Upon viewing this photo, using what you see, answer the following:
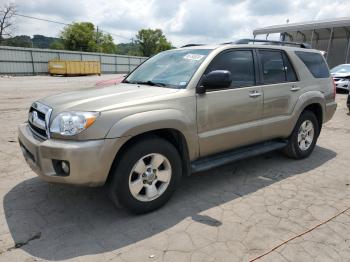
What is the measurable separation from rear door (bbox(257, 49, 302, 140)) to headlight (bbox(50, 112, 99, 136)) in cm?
245

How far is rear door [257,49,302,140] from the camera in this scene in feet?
14.7

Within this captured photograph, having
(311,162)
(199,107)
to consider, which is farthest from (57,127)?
(311,162)

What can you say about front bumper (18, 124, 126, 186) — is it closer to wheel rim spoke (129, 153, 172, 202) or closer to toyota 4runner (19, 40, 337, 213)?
toyota 4runner (19, 40, 337, 213)

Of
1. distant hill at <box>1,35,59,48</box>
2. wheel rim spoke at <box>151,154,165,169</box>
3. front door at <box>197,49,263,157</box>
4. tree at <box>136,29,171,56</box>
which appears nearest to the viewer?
wheel rim spoke at <box>151,154,165,169</box>

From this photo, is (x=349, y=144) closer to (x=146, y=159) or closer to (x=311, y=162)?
(x=311, y=162)

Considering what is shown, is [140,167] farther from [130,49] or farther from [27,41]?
[130,49]

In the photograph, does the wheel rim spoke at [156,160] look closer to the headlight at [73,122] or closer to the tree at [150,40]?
the headlight at [73,122]

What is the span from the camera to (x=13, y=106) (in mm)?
10883

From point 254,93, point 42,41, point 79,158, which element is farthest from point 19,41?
point 79,158

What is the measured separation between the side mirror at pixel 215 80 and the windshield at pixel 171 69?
0.18 metres

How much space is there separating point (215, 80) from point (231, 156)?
3.59ft

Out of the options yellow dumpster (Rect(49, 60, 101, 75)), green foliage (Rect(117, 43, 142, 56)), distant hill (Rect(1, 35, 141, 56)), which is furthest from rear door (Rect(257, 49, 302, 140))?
green foliage (Rect(117, 43, 142, 56))

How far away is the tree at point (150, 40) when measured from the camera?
290 ft

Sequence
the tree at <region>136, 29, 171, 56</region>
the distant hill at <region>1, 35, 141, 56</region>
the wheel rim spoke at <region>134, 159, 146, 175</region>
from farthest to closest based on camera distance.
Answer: the tree at <region>136, 29, 171, 56</region> → the distant hill at <region>1, 35, 141, 56</region> → the wheel rim spoke at <region>134, 159, 146, 175</region>
